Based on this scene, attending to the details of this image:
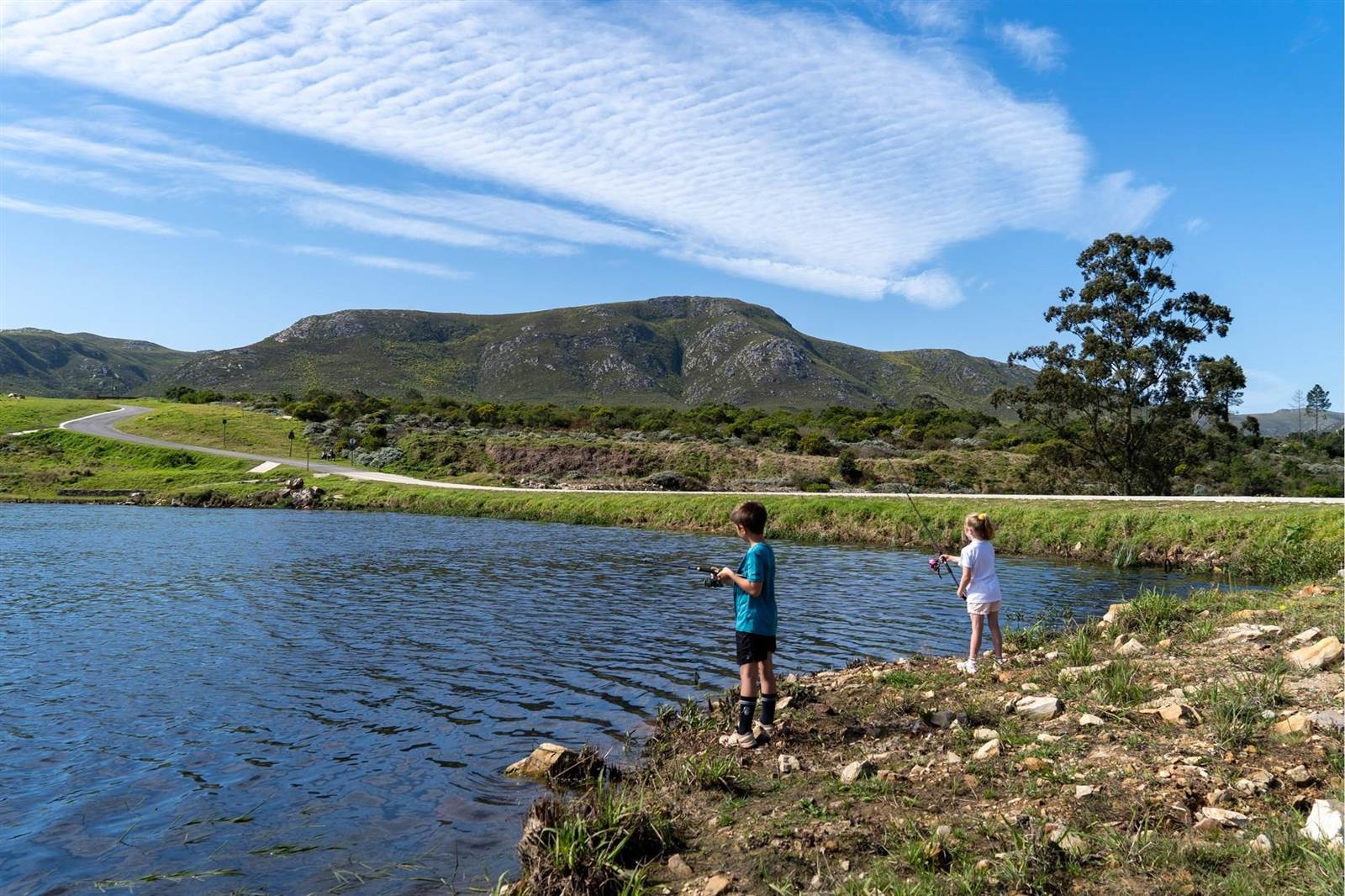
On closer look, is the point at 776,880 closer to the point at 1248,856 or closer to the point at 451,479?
the point at 1248,856

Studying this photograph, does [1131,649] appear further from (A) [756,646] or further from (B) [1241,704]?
(A) [756,646]

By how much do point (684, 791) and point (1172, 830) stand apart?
4.11 meters

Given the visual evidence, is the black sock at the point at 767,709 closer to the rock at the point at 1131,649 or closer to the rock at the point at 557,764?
the rock at the point at 557,764

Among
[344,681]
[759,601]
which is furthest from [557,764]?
[344,681]

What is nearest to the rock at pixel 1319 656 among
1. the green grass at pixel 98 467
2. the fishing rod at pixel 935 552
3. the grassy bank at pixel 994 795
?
the grassy bank at pixel 994 795

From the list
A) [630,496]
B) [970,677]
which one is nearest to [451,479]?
[630,496]

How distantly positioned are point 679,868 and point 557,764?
286 cm

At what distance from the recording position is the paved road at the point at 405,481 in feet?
105

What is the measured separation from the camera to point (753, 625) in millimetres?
9117

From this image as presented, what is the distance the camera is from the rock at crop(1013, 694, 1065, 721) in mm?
8984

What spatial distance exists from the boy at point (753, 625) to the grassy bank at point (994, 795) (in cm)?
33

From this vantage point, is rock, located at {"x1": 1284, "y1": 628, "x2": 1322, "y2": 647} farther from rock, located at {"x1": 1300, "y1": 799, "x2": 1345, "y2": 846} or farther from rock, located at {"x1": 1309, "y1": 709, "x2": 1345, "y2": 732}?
rock, located at {"x1": 1300, "y1": 799, "x2": 1345, "y2": 846}

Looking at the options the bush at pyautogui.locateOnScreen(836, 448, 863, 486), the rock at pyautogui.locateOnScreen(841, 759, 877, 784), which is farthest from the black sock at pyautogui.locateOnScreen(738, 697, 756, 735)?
the bush at pyautogui.locateOnScreen(836, 448, 863, 486)

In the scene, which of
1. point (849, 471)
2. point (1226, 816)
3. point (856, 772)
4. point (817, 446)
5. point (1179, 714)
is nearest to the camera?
point (1226, 816)
